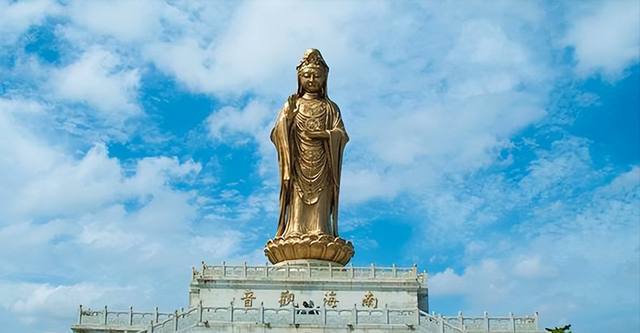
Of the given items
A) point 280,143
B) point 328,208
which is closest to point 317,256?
point 328,208

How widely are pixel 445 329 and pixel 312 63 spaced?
12851 mm

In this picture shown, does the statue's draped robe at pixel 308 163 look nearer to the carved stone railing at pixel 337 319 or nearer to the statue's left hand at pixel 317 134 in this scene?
the statue's left hand at pixel 317 134

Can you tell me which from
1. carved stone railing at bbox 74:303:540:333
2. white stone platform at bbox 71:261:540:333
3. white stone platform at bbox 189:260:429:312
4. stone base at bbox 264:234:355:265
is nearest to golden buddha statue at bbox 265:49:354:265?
stone base at bbox 264:234:355:265

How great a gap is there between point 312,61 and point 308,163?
4009 millimetres

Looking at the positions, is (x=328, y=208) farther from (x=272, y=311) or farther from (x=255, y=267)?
(x=272, y=311)

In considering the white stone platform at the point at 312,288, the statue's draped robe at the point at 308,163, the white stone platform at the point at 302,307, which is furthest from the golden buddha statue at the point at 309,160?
the white stone platform at the point at 312,288

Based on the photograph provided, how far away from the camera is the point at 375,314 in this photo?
77.5ft

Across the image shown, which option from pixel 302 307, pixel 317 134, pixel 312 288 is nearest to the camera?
pixel 302 307

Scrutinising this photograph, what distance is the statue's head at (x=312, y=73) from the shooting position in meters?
32.0

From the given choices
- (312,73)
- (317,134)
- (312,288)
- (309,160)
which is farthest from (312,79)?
(312,288)

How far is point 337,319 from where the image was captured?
920 inches

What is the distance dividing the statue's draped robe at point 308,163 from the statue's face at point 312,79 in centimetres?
77

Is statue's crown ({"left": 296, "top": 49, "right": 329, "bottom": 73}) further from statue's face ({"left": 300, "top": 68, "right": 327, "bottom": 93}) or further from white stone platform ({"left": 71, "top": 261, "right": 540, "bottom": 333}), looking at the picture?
white stone platform ({"left": 71, "top": 261, "right": 540, "bottom": 333})

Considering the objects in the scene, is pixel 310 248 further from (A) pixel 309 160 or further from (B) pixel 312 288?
(A) pixel 309 160
